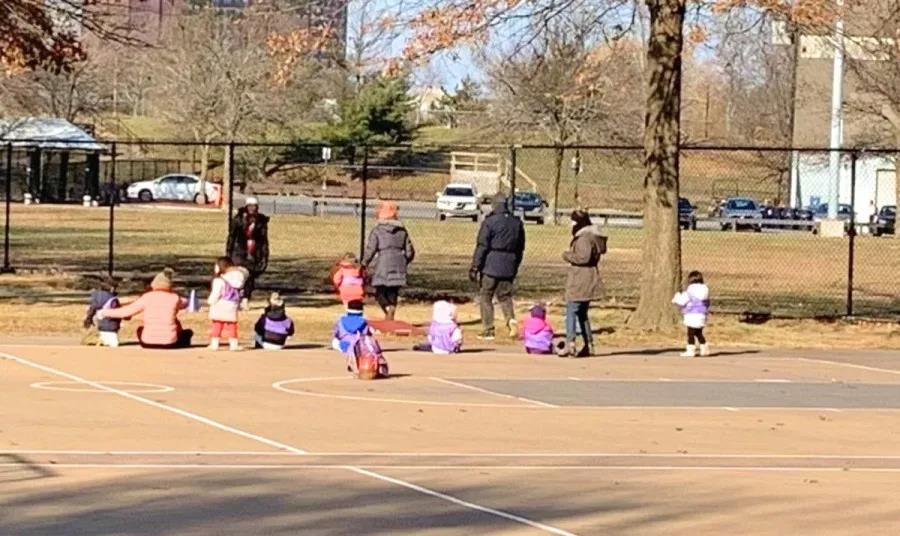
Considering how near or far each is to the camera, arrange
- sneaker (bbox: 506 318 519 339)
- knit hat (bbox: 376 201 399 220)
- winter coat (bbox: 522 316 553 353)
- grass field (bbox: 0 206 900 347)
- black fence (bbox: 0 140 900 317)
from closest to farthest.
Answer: winter coat (bbox: 522 316 553 353), sneaker (bbox: 506 318 519 339), knit hat (bbox: 376 201 399 220), grass field (bbox: 0 206 900 347), black fence (bbox: 0 140 900 317)

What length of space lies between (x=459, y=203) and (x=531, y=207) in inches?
114

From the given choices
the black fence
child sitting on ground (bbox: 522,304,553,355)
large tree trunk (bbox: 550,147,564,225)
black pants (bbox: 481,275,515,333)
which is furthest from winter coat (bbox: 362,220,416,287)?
large tree trunk (bbox: 550,147,564,225)

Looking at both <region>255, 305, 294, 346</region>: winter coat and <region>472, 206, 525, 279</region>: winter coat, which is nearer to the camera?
<region>255, 305, 294, 346</region>: winter coat

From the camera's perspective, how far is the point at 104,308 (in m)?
19.9

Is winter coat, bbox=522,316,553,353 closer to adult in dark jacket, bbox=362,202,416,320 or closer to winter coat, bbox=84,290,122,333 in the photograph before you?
adult in dark jacket, bbox=362,202,416,320

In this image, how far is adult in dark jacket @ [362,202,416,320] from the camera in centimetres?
2258

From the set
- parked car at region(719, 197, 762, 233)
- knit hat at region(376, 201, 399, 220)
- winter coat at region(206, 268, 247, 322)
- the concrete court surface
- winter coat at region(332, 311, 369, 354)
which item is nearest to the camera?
the concrete court surface

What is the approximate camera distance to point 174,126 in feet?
268

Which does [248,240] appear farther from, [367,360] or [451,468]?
[451,468]

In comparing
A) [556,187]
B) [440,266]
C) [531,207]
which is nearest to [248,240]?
[440,266]

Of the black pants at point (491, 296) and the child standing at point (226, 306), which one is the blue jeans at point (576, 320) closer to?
the black pants at point (491, 296)

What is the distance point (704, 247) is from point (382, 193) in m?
30.1

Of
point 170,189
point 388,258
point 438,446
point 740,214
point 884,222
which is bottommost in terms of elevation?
point 438,446

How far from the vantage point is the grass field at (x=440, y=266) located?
26078mm
